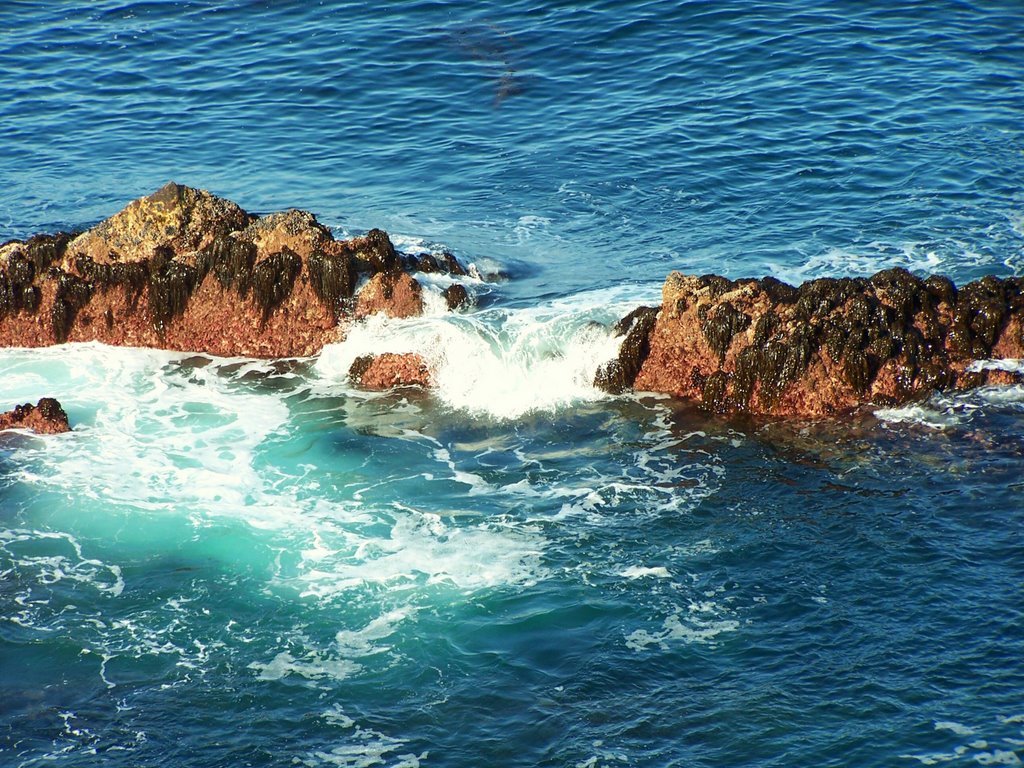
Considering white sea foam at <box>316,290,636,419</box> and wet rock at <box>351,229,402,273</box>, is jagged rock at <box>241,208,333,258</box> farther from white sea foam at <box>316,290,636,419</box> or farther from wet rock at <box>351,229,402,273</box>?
white sea foam at <box>316,290,636,419</box>

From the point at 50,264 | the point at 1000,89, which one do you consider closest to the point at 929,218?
the point at 1000,89

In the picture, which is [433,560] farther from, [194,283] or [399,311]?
[194,283]

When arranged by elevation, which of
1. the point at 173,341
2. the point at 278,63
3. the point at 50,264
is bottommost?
the point at 173,341

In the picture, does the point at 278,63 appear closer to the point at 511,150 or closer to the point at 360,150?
the point at 360,150

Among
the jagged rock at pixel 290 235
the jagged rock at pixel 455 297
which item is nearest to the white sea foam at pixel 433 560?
the jagged rock at pixel 455 297

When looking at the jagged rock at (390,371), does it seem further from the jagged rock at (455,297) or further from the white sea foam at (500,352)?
the jagged rock at (455,297)
